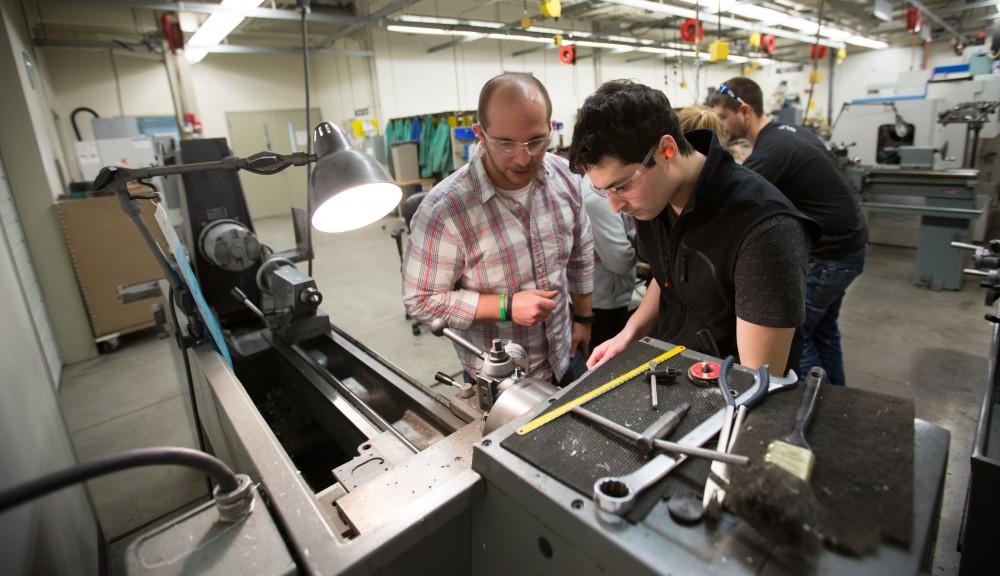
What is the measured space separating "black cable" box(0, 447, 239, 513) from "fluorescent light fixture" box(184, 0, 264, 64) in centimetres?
365

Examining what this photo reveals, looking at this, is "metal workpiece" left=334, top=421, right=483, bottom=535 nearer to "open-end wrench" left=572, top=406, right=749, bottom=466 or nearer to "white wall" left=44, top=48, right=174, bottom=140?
"open-end wrench" left=572, top=406, right=749, bottom=466

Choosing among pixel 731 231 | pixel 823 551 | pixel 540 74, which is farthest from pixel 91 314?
pixel 540 74

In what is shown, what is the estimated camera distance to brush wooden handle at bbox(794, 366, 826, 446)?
0.45 meters

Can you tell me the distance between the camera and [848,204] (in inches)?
73.6

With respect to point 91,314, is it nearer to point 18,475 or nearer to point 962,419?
point 18,475

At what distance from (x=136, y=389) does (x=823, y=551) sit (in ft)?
10.9

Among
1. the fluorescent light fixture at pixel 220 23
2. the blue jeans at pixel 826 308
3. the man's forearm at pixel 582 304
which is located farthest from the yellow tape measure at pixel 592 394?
the fluorescent light fixture at pixel 220 23

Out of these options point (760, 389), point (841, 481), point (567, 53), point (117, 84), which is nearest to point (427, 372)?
point (760, 389)

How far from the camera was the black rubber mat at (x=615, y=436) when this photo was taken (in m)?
0.46

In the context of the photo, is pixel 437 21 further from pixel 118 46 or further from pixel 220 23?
pixel 118 46

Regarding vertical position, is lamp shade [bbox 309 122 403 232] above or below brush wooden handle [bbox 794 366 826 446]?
above

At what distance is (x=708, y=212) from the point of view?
0.93m

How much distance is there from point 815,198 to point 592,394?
1711 millimetres

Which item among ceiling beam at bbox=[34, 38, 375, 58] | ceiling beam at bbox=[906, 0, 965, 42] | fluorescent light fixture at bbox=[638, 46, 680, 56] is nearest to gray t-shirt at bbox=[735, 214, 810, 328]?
ceiling beam at bbox=[34, 38, 375, 58]
